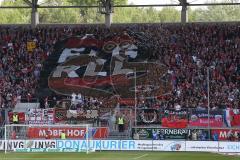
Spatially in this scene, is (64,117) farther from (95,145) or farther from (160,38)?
(160,38)

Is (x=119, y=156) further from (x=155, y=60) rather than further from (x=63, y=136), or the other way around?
(x=155, y=60)

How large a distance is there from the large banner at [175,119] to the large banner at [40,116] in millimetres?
7941

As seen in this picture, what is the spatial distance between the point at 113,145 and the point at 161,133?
4.16 meters

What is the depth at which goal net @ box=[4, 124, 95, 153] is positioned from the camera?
119 ft

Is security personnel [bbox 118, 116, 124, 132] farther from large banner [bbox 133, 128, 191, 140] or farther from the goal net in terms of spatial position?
the goal net

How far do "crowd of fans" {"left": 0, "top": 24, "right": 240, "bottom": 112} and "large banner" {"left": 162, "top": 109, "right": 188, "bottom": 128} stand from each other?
2482 millimetres

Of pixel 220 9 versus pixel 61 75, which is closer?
pixel 61 75

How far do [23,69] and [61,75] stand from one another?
10.4 feet

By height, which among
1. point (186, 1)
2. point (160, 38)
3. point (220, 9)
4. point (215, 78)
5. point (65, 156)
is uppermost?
point (220, 9)

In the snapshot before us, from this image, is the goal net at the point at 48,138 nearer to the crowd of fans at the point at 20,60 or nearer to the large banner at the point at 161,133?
the large banner at the point at 161,133

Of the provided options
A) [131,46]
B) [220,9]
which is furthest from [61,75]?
[220,9]

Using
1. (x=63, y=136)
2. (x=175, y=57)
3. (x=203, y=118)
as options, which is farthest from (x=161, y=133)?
(x=175, y=57)


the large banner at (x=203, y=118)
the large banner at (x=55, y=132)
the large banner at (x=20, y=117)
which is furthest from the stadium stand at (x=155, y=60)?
the large banner at (x=55, y=132)

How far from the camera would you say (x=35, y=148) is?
119 feet
